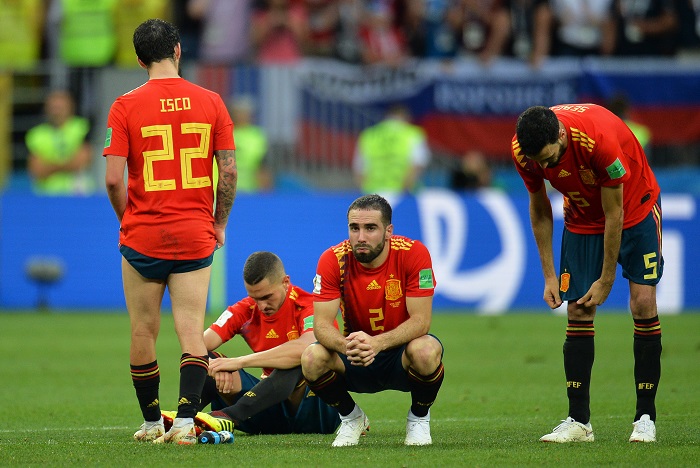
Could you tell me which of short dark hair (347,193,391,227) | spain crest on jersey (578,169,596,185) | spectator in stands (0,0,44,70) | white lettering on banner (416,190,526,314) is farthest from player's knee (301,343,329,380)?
spectator in stands (0,0,44,70)

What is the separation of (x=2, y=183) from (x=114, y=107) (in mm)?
11891

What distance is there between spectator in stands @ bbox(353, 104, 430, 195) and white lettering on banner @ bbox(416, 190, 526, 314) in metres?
1.01

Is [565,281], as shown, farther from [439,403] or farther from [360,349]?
Answer: [439,403]

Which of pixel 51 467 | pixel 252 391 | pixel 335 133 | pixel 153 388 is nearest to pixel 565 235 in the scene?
pixel 252 391

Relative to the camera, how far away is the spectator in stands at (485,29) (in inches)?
771

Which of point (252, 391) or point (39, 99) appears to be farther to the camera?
point (39, 99)

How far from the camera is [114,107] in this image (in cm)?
718

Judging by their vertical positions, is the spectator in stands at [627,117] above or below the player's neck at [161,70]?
below

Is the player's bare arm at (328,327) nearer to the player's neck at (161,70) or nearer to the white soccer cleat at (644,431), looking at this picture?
the player's neck at (161,70)

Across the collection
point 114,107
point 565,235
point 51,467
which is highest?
point 114,107

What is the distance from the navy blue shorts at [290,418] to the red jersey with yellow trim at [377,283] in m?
1.00

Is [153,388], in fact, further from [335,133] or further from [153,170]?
[335,133]

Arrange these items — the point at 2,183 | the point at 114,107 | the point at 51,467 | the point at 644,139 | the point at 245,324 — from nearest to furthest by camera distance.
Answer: the point at 51,467
the point at 114,107
the point at 245,324
the point at 644,139
the point at 2,183

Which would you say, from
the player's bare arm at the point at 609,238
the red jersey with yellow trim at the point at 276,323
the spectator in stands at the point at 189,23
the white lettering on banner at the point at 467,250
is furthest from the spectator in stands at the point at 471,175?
the player's bare arm at the point at 609,238
